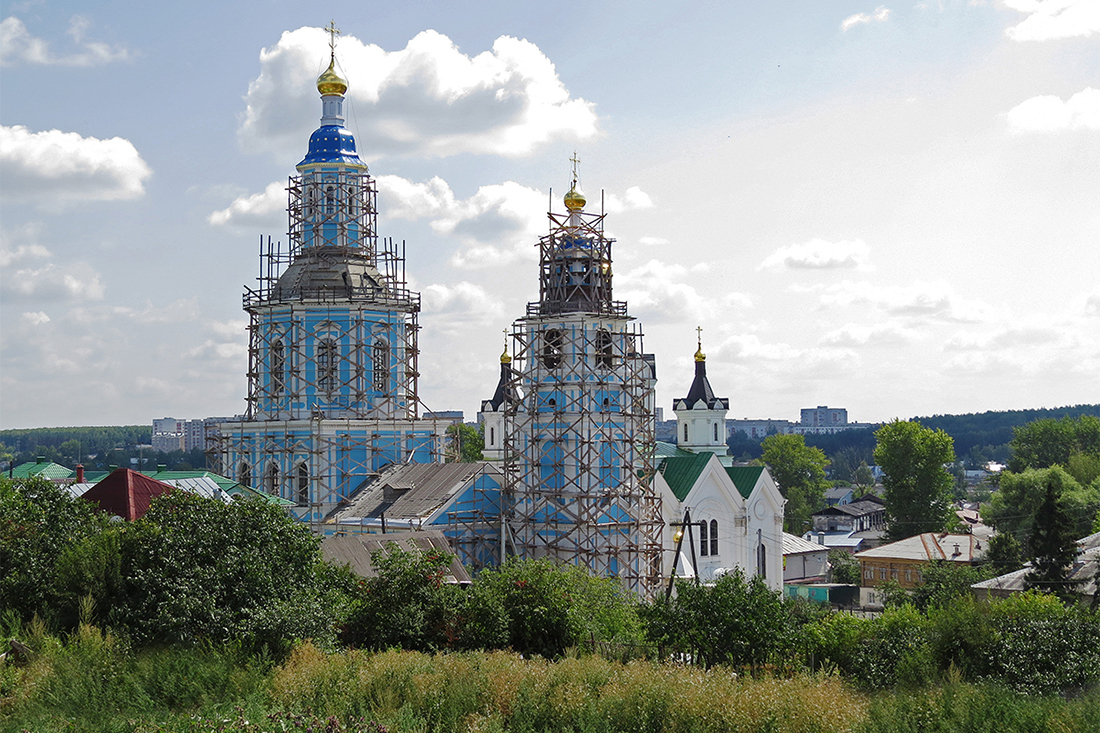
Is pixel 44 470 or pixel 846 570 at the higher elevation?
pixel 44 470

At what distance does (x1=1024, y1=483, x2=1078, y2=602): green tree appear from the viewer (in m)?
31.9

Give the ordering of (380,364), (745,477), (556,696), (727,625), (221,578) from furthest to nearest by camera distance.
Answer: (745,477) → (380,364) → (727,625) → (221,578) → (556,696)

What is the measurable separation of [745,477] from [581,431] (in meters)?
11.2

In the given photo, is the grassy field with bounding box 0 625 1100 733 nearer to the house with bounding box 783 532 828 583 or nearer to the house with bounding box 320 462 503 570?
the house with bounding box 320 462 503 570

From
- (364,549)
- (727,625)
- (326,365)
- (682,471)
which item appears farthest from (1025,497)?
(727,625)

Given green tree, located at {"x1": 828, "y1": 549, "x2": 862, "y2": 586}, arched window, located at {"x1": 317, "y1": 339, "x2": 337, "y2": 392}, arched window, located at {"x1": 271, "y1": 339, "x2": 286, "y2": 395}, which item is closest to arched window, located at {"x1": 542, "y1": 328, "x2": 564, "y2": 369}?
arched window, located at {"x1": 317, "y1": 339, "x2": 337, "y2": 392}

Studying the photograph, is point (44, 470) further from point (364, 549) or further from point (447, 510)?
point (364, 549)

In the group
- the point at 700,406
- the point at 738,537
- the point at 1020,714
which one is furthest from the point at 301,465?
the point at 1020,714

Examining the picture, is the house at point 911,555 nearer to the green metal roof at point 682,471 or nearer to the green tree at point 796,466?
the green metal roof at point 682,471

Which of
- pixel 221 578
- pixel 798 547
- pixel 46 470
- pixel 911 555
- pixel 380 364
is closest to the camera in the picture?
pixel 221 578

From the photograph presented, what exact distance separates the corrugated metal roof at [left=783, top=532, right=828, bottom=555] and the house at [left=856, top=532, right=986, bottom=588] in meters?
3.06

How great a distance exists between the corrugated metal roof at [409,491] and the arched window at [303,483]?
1.33 meters

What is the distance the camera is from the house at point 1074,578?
31.3 metres

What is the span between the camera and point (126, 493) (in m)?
22.6
